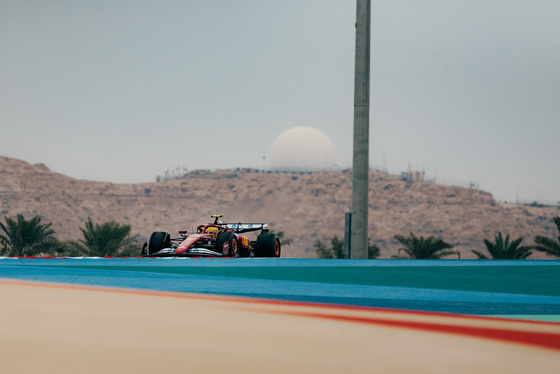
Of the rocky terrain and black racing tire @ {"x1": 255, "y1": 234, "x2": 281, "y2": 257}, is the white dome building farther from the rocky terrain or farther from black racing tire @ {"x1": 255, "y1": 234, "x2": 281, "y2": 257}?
black racing tire @ {"x1": 255, "y1": 234, "x2": 281, "y2": 257}

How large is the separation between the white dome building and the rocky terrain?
45.2ft

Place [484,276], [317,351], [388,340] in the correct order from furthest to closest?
1. [484,276]
2. [388,340]
3. [317,351]

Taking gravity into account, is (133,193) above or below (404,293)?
above

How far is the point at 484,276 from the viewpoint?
→ 8484 millimetres

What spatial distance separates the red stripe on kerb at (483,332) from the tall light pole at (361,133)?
12420mm

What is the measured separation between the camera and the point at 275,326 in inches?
158

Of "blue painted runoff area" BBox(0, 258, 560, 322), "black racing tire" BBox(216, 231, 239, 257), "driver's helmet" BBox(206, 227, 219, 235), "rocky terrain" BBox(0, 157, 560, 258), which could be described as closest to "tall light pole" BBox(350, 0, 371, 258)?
"driver's helmet" BBox(206, 227, 219, 235)

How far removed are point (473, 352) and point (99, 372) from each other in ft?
5.51

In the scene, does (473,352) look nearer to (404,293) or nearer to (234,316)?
(234,316)

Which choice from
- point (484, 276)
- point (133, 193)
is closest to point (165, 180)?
point (133, 193)

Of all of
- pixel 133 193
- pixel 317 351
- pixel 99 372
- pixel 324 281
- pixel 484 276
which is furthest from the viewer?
pixel 133 193

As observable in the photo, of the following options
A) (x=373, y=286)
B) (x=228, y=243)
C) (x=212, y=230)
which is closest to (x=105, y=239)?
(x=212, y=230)

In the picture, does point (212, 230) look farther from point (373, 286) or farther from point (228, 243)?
point (373, 286)

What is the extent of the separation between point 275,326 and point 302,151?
88198 mm
